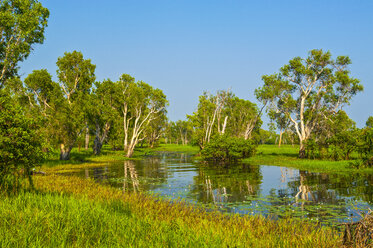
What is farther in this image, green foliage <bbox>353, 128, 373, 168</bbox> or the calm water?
green foliage <bbox>353, 128, 373, 168</bbox>

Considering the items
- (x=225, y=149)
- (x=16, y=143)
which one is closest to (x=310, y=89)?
(x=225, y=149)

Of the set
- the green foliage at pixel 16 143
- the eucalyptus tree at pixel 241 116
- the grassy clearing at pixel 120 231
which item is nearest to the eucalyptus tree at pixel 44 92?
the green foliage at pixel 16 143

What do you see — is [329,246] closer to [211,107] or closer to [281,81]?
[281,81]

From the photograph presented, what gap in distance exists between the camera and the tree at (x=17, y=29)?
2431 centimetres

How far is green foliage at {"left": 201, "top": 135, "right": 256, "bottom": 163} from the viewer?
3625 centimetres

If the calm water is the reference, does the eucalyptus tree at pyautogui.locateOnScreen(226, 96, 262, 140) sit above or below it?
above

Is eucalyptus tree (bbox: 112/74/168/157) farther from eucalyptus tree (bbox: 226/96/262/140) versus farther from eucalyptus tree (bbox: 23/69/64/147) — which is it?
eucalyptus tree (bbox: 226/96/262/140)

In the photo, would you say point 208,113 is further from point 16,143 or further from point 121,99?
point 16,143

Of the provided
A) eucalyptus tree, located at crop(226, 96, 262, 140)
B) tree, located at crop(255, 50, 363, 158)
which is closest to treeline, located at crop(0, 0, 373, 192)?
tree, located at crop(255, 50, 363, 158)

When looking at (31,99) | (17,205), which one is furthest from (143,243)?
(31,99)

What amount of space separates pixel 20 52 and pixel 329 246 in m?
29.5

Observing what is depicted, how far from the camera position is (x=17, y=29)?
25391 mm

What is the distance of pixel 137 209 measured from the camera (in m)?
9.97

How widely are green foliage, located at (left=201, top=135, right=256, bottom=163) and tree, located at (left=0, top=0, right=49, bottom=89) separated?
968 inches
